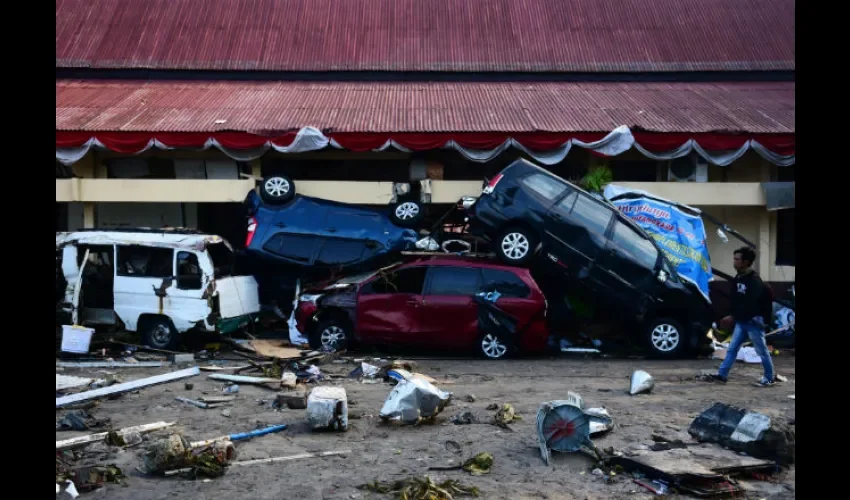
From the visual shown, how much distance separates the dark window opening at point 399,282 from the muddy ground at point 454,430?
1288 millimetres

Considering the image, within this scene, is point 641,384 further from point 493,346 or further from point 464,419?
point 493,346

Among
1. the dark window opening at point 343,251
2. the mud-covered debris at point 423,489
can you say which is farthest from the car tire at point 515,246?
the mud-covered debris at point 423,489

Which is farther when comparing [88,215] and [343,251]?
[88,215]

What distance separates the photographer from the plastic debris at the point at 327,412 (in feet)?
25.4

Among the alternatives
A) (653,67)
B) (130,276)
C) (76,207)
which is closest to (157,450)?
(130,276)

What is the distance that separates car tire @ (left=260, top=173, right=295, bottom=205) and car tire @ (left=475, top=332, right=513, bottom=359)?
5.07m

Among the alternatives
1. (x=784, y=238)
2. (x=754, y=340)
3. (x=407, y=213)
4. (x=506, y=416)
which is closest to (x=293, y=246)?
(x=407, y=213)

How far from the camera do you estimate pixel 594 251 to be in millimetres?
12664

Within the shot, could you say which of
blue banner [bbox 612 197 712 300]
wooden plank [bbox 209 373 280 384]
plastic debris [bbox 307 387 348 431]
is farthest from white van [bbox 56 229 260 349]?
blue banner [bbox 612 197 712 300]

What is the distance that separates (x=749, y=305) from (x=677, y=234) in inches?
141

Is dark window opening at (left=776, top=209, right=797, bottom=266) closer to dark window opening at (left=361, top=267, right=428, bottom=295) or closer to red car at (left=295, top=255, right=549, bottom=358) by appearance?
red car at (left=295, top=255, right=549, bottom=358)

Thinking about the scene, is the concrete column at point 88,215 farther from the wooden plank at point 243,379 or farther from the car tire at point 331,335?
the wooden plank at point 243,379

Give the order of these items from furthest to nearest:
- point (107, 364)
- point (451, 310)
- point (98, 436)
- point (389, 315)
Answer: point (389, 315)
point (451, 310)
point (107, 364)
point (98, 436)
